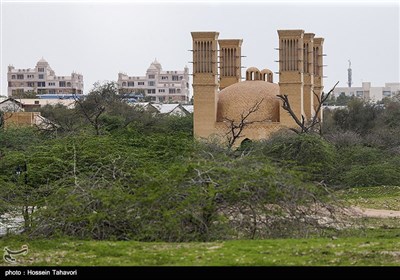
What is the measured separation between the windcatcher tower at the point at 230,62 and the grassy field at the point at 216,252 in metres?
31.8

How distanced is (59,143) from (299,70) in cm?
2144

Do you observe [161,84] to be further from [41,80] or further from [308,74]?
[308,74]

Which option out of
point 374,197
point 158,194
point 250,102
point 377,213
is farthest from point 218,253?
point 250,102

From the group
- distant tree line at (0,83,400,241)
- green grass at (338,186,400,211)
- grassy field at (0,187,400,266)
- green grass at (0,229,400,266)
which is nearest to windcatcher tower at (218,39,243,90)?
green grass at (338,186,400,211)

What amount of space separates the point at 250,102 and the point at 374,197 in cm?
1514

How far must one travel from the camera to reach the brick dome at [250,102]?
145 feet

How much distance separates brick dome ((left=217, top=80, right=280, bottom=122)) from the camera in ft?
145

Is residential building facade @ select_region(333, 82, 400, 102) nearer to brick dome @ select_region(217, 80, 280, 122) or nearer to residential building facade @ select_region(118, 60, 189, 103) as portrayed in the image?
residential building facade @ select_region(118, 60, 189, 103)

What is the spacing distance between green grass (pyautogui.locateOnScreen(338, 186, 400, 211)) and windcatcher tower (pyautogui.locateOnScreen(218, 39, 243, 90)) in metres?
19.4

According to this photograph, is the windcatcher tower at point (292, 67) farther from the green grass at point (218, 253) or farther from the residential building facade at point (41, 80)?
the residential building facade at point (41, 80)

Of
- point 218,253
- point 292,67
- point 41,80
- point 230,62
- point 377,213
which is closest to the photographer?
point 218,253

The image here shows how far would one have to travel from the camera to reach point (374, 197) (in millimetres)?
29312
